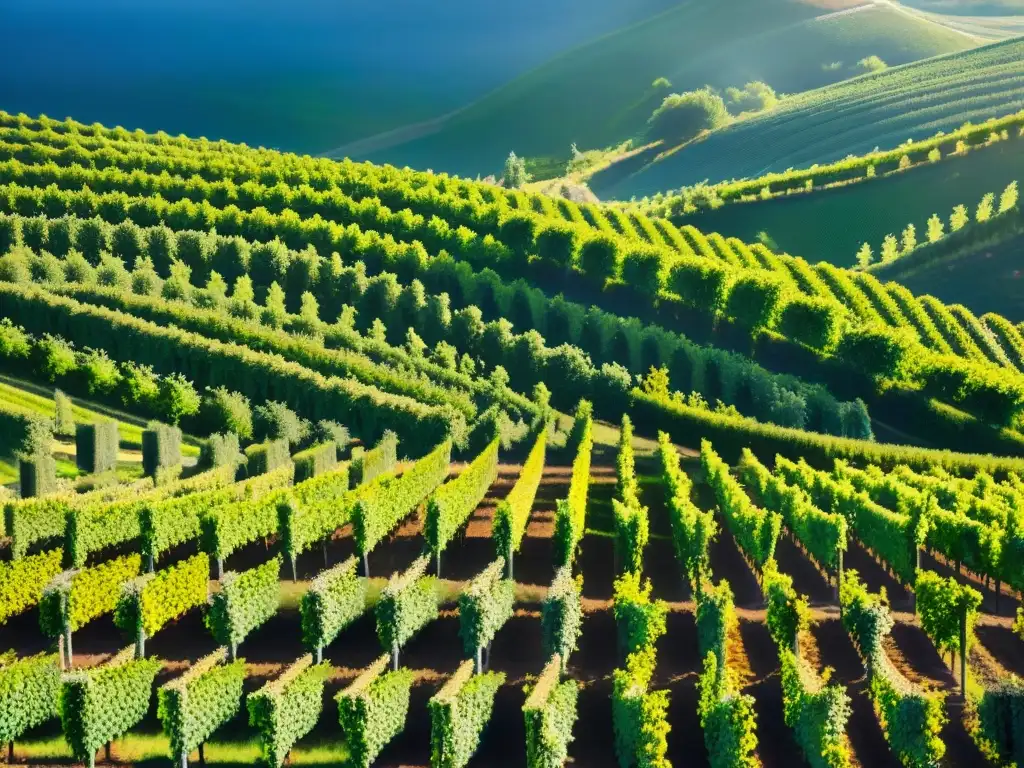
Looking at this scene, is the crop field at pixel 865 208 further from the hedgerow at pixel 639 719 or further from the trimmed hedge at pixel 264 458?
the hedgerow at pixel 639 719

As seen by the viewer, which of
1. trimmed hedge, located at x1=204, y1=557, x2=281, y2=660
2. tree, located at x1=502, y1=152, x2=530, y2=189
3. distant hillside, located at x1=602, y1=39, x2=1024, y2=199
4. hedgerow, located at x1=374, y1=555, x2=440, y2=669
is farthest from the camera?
distant hillside, located at x1=602, y1=39, x2=1024, y2=199

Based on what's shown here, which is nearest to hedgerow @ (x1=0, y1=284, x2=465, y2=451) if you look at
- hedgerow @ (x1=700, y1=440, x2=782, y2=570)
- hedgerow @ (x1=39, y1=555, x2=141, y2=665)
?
hedgerow @ (x1=700, y1=440, x2=782, y2=570)

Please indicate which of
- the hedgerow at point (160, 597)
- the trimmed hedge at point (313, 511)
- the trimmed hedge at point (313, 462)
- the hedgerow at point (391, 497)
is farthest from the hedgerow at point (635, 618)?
the trimmed hedge at point (313, 462)

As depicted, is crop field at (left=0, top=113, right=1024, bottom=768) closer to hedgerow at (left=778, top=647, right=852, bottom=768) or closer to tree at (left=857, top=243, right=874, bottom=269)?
hedgerow at (left=778, top=647, right=852, bottom=768)

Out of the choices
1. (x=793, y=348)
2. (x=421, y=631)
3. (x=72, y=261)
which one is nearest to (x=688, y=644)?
(x=421, y=631)

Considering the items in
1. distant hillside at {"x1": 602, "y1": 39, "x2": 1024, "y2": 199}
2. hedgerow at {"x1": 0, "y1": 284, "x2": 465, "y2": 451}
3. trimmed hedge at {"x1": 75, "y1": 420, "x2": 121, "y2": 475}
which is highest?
distant hillside at {"x1": 602, "y1": 39, "x2": 1024, "y2": 199}

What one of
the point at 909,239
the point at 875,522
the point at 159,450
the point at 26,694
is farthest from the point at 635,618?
the point at 909,239

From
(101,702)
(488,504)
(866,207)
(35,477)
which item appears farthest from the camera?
(866,207)

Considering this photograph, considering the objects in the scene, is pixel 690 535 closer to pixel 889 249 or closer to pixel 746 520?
pixel 746 520
